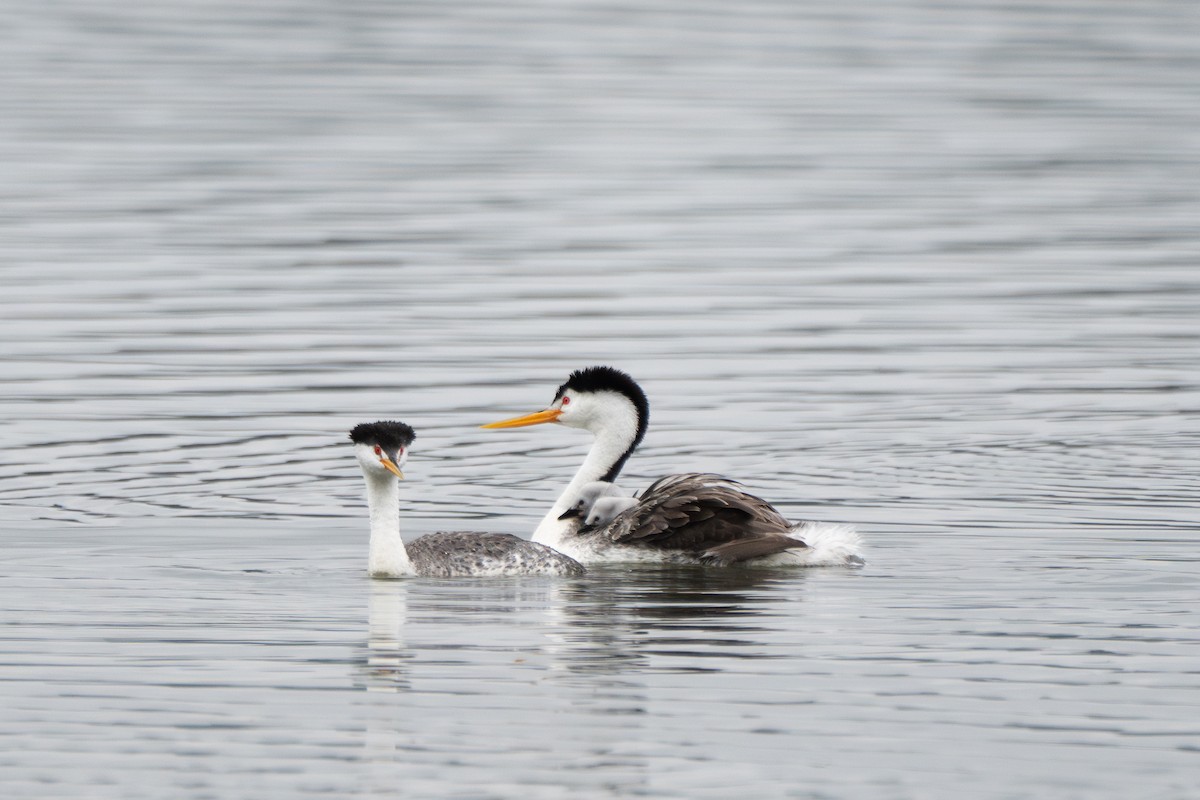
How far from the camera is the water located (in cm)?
980

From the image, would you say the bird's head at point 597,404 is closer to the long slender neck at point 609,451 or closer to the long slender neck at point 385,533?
the long slender neck at point 609,451

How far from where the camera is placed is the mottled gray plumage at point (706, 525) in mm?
13875

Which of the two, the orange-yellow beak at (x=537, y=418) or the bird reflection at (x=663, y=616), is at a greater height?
the orange-yellow beak at (x=537, y=418)

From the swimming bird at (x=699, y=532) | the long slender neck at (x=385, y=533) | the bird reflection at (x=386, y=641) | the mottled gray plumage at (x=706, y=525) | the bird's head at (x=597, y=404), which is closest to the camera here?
the bird reflection at (x=386, y=641)

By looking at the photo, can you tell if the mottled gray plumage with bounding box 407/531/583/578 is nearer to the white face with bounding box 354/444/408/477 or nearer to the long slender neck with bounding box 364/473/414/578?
the long slender neck with bounding box 364/473/414/578

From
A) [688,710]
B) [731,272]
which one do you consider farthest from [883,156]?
[688,710]

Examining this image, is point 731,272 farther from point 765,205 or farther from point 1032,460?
point 1032,460

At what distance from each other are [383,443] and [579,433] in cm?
607

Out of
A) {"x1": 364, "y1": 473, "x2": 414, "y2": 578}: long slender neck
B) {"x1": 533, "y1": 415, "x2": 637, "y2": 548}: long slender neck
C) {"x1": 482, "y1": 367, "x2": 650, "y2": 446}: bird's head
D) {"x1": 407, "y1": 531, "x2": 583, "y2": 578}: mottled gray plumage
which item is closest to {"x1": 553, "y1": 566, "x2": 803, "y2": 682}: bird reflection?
{"x1": 407, "y1": 531, "x2": 583, "y2": 578}: mottled gray plumage

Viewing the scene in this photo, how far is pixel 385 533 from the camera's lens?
44.1 ft

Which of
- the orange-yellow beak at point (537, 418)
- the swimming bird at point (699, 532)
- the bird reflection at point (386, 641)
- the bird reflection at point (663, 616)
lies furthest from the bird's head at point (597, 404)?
the bird reflection at point (386, 641)

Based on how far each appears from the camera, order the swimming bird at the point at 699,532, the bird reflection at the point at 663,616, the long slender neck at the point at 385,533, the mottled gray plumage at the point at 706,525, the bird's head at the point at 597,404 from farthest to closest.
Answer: the bird's head at the point at 597,404 → the mottled gray plumage at the point at 706,525 → the swimming bird at the point at 699,532 → the long slender neck at the point at 385,533 → the bird reflection at the point at 663,616

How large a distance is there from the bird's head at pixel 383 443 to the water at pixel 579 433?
2.23 feet

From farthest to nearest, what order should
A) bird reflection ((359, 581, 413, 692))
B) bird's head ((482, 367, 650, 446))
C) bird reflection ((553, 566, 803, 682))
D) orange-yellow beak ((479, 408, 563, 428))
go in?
orange-yellow beak ((479, 408, 563, 428))
bird's head ((482, 367, 650, 446))
bird reflection ((553, 566, 803, 682))
bird reflection ((359, 581, 413, 692))
